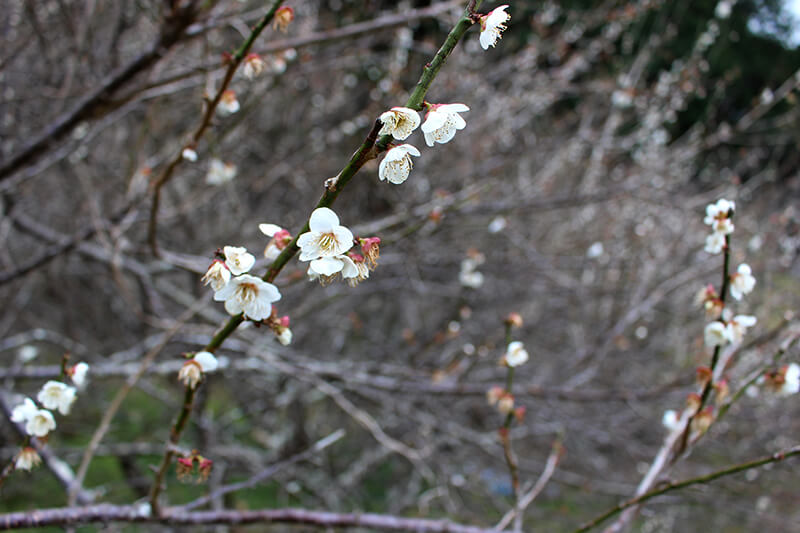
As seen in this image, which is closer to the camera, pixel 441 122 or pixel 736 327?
pixel 441 122

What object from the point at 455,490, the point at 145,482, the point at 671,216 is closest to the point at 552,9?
the point at 671,216

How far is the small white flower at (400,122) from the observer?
757 millimetres

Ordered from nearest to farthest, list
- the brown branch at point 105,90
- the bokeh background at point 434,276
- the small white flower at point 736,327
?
the small white flower at point 736,327 → the brown branch at point 105,90 → the bokeh background at point 434,276

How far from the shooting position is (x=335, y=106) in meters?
5.03

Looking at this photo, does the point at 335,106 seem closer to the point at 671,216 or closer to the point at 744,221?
the point at 671,216

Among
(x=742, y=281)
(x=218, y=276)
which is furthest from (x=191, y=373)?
(x=742, y=281)

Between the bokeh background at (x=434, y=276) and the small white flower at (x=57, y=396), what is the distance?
1.48 metres

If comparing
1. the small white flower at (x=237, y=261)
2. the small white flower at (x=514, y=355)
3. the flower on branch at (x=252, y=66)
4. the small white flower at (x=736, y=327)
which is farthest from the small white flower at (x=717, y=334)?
the flower on branch at (x=252, y=66)

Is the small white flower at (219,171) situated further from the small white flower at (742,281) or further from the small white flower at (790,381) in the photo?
the small white flower at (790,381)

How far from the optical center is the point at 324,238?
854 millimetres

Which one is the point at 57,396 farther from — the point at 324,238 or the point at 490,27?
the point at 490,27

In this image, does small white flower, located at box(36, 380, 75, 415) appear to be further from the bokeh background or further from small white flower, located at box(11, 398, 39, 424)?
the bokeh background

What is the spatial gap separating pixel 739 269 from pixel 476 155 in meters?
3.89

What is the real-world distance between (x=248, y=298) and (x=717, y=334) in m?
1.14
